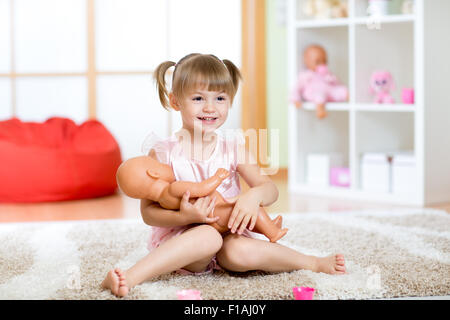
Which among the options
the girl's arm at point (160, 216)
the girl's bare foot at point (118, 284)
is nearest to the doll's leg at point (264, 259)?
the girl's arm at point (160, 216)

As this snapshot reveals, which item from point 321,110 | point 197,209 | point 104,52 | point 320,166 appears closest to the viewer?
point 197,209

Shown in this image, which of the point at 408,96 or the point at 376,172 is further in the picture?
the point at 376,172

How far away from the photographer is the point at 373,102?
111 inches

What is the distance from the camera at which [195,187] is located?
1.35 metres

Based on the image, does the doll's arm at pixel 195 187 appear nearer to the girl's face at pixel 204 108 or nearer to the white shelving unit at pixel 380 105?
the girl's face at pixel 204 108

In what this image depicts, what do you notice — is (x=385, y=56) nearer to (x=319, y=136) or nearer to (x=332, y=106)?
(x=332, y=106)

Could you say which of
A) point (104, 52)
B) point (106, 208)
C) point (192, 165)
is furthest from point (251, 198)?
point (104, 52)

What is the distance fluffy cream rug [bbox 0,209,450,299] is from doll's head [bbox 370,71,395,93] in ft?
1.95

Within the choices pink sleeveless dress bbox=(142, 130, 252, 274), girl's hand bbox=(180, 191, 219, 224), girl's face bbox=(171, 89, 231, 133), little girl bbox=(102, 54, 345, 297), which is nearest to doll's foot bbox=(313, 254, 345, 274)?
little girl bbox=(102, 54, 345, 297)

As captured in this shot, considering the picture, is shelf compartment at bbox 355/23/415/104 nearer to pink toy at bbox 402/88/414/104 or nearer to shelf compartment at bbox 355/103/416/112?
shelf compartment at bbox 355/103/416/112

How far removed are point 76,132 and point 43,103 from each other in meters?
0.66
